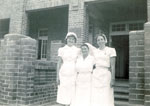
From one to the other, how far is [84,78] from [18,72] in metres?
2.17

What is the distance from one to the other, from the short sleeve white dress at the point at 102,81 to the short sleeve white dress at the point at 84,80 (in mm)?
112

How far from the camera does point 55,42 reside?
8680 mm

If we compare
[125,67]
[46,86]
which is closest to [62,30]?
[125,67]

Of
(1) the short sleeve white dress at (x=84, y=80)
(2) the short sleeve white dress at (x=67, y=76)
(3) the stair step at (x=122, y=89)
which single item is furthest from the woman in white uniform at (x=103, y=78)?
(3) the stair step at (x=122, y=89)

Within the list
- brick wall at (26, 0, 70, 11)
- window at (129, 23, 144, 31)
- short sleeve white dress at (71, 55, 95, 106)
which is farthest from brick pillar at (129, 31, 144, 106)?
window at (129, 23, 144, 31)

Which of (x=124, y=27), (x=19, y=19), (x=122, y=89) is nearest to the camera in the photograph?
(x=122, y=89)

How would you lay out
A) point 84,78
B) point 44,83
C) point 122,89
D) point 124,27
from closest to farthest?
1. point 84,78
2. point 44,83
3. point 122,89
4. point 124,27

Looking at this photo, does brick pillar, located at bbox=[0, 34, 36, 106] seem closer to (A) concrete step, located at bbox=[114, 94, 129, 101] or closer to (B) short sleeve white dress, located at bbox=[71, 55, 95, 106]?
(B) short sleeve white dress, located at bbox=[71, 55, 95, 106]

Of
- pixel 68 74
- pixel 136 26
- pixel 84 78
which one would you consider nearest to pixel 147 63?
pixel 84 78

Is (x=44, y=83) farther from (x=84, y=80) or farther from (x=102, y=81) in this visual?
(x=102, y=81)

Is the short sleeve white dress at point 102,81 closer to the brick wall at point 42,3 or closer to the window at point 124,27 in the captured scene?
the brick wall at point 42,3

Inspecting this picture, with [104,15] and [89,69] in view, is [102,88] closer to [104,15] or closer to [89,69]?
[89,69]

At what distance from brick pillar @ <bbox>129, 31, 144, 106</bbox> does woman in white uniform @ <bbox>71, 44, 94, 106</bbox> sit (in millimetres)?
1188

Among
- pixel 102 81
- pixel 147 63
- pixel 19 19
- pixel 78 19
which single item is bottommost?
pixel 102 81
